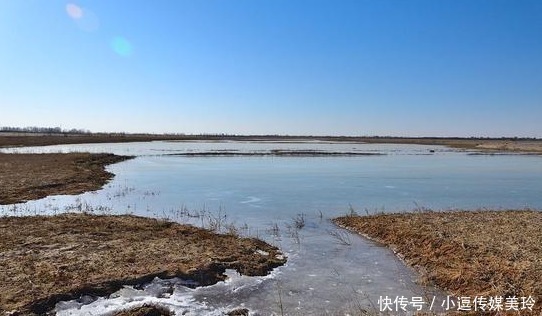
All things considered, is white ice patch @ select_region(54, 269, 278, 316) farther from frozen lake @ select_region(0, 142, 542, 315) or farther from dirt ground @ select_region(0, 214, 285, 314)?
dirt ground @ select_region(0, 214, 285, 314)

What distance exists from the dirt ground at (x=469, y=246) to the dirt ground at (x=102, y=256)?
376cm

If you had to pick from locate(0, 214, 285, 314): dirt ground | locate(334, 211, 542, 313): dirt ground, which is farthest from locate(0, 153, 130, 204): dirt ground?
locate(334, 211, 542, 313): dirt ground

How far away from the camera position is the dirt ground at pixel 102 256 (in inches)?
338

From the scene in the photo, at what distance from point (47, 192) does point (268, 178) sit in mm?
13883

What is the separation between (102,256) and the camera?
35.4 feet

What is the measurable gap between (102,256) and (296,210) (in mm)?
9376

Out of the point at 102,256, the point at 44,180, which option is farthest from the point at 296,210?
the point at 44,180

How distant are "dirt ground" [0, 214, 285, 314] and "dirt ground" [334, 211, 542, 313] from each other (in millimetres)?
3757

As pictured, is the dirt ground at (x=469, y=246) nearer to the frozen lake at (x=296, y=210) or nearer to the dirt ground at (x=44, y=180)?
the frozen lake at (x=296, y=210)

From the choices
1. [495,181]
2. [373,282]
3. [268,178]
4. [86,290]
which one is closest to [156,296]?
[86,290]

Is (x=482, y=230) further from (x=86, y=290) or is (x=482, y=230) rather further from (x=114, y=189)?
(x=114, y=189)

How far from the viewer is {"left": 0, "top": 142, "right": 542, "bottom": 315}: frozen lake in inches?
342

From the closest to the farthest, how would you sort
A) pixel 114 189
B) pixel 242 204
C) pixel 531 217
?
pixel 531 217 < pixel 242 204 < pixel 114 189

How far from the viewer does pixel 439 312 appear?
8.15m
